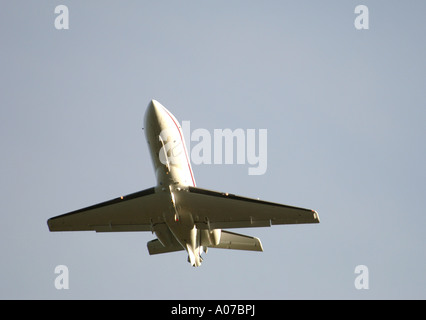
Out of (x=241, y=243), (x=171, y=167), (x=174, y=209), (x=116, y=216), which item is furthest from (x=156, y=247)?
(x=171, y=167)

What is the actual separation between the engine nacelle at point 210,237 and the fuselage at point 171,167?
1.09 metres

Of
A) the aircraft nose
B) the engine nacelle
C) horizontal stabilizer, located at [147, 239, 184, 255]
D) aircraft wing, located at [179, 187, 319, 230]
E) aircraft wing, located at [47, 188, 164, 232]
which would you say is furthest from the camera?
horizontal stabilizer, located at [147, 239, 184, 255]

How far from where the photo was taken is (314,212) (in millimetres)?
58906

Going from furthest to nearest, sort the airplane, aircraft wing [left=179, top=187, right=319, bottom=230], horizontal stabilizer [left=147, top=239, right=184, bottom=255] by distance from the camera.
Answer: horizontal stabilizer [left=147, top=239, right=184, bottom=255] → the airplane → aircraft wing [left=179, top=187, right=319, bottom=230]

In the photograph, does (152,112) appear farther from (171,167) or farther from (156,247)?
(156,247)

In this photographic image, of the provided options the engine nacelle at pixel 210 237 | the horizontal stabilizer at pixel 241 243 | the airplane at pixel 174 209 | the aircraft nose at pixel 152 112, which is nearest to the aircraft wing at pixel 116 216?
the airplane at pixel 174 209

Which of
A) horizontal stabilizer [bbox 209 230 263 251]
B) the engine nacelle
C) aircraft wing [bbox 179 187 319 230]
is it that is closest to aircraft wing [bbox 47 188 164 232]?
aircraft wing [bbox 179 187 319 230]

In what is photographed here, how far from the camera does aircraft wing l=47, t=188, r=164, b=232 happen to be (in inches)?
2378

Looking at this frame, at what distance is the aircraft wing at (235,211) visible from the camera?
5953 centimetres

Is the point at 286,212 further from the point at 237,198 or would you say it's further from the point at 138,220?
the point at 138,220

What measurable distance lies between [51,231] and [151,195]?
9.05 m

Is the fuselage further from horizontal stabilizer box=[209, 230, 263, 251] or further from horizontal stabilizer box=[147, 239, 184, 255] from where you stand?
horizontal stabilizer box=[209, 230, 263, 251]

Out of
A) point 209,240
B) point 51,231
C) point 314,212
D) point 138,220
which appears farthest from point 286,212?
point 51,231

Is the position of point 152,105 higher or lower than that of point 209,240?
higher
